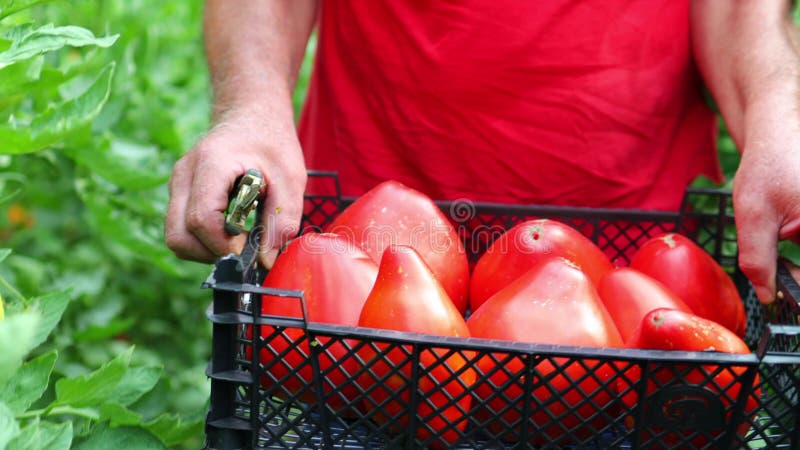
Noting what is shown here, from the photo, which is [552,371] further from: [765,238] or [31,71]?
[31,71]

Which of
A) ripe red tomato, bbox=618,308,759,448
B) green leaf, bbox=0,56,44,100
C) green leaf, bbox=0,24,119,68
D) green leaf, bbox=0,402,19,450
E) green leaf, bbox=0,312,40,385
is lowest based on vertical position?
green leaf, bbox=0,402,19,450

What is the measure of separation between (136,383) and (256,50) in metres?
0.66

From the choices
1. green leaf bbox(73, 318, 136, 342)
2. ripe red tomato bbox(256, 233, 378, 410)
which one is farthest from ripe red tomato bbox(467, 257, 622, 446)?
green leaf bbox(73, 318, 136, 342)

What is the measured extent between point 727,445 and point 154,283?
1.82 metres

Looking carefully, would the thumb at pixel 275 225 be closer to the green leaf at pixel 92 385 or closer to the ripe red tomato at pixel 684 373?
the green leaf at pixel 92 385

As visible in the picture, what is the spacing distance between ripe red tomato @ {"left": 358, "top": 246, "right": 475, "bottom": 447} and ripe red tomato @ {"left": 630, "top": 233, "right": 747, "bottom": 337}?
35cm

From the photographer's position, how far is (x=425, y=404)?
3.35 ft

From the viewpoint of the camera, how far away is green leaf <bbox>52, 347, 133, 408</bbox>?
108 centimetres

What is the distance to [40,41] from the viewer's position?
98 cm

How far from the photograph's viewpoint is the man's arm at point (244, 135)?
4.05 ft

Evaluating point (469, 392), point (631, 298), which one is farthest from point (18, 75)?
point (631, 298)

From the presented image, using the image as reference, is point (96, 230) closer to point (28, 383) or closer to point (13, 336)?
point (28, 383)

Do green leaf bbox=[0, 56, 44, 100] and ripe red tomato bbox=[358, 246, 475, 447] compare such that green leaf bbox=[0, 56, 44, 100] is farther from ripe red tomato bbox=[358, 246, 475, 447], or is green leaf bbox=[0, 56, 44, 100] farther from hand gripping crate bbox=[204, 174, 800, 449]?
ripe red tomato bbox=[358, 246, 475, 447]

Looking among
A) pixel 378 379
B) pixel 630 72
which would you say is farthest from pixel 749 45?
pixel 378 379
